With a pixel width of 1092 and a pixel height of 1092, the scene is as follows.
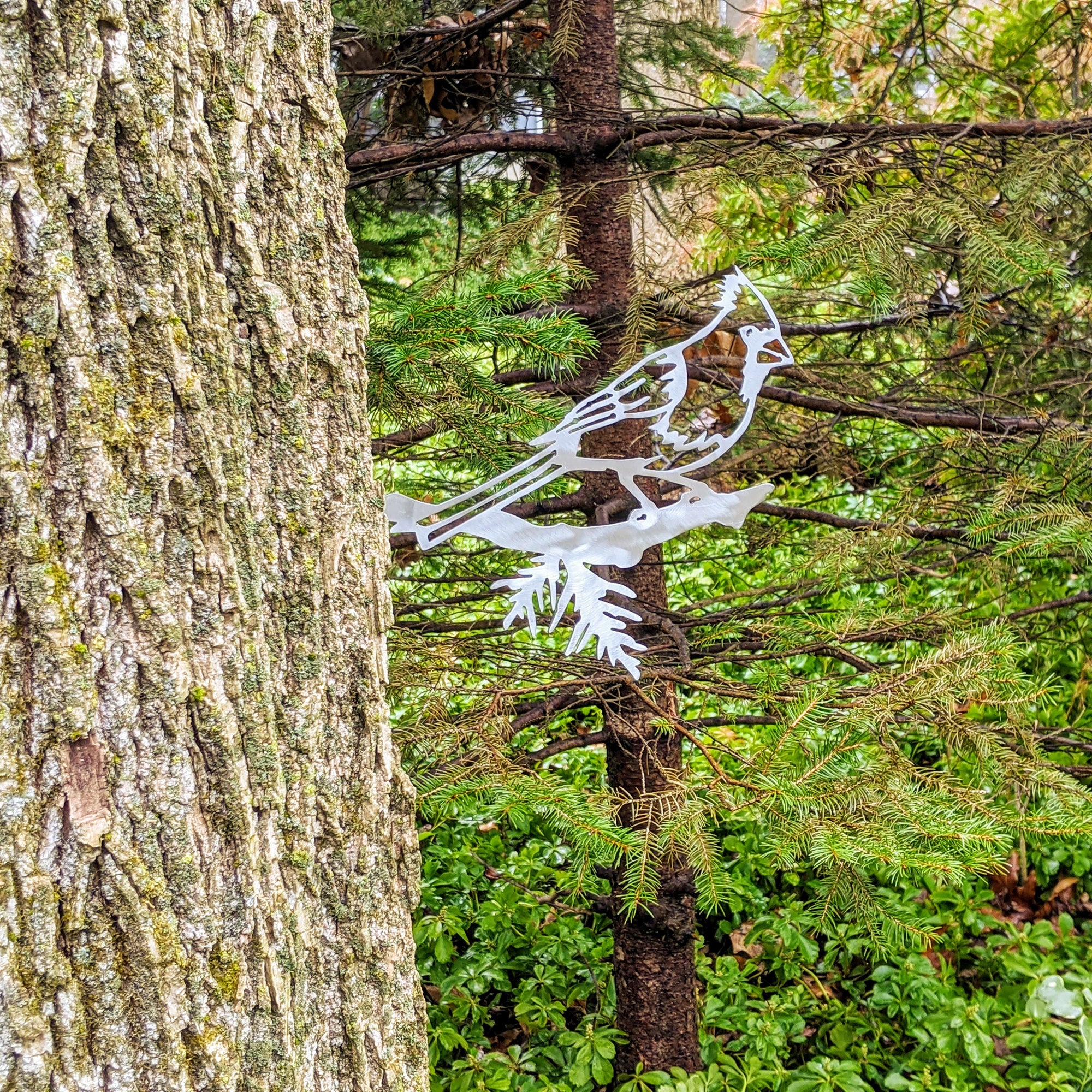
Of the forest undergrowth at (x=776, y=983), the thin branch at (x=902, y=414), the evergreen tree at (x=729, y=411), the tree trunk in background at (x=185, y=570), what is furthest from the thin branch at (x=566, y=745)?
the thin branch at (x=902, y=414)

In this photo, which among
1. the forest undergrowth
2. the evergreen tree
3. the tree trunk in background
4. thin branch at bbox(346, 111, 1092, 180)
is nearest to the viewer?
the tree trunk in background

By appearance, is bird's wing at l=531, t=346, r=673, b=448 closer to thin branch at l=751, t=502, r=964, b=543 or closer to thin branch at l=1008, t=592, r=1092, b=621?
thin branch at l=751, t=502, r=964, b=543

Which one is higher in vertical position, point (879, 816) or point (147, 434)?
point (147, 434)

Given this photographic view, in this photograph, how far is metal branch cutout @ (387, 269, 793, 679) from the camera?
1796 mm

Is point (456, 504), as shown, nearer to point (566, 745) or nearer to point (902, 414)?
point (566, 745)

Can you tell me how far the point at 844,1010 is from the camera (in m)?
2.95

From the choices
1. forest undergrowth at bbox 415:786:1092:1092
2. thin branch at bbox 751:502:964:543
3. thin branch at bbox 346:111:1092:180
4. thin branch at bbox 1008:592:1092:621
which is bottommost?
forest undergrowth at bbox 415:786:1092:1092

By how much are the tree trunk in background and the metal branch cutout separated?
40 centimetres

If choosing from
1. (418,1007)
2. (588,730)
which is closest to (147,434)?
(418,1007)

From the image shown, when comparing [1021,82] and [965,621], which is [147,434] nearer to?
[965,621]

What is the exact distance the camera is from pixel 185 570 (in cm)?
119

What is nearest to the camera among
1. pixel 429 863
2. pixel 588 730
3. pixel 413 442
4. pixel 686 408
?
pixel 413 442

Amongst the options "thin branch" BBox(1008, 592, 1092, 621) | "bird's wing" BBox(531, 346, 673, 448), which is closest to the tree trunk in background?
"bird's wing" BBox(531, 346, 673, 448)

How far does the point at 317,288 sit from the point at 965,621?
6.06ft
